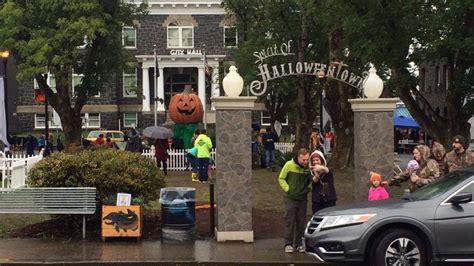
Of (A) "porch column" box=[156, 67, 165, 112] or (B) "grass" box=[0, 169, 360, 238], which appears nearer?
(B) "grass" box=[0, 169, 360, 238]

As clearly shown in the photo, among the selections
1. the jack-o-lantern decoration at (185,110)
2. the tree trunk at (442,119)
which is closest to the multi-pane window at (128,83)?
the jack-o-lantern decoration at (185,110)

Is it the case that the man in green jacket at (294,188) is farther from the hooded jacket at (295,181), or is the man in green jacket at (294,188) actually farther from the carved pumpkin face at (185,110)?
the carved pumpkin face at (185,110)

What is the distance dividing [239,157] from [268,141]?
42.3ft

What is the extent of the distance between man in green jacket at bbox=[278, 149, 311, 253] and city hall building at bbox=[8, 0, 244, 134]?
41.0m

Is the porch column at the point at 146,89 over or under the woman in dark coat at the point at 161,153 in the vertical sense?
over

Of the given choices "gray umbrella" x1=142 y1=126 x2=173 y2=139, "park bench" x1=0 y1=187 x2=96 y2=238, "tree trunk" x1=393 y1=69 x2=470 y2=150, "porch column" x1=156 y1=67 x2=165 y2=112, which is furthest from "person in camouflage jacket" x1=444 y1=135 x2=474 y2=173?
"porch column" x1=156 y1=67 x2=165 y2=112

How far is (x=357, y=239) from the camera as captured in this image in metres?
8.84

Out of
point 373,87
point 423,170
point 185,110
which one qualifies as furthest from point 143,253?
point 185,110

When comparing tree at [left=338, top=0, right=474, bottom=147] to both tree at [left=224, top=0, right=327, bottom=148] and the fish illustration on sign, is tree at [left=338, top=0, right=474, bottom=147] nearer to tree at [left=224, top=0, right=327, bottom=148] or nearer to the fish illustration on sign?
the fish illustration on sign

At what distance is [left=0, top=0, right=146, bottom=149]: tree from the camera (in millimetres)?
27688

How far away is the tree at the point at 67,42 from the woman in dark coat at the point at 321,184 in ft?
60.7

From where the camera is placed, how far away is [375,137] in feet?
39.5

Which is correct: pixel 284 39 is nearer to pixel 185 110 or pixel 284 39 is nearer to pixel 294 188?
pixel 185 110

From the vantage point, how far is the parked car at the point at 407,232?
877 centimetres
